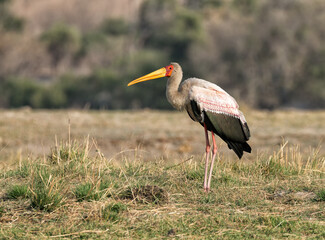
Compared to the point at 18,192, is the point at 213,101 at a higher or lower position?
higher

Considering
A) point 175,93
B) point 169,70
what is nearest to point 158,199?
point 175,93

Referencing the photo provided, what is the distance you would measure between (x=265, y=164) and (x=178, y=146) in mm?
6867

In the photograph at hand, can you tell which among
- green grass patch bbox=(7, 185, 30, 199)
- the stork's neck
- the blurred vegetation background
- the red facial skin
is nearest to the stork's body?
the stork's neck

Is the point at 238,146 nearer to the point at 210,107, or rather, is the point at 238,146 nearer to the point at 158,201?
the point at 210,107

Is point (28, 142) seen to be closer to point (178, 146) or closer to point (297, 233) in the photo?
point (178, 146)

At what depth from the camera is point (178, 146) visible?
13.2m

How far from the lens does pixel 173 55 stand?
3497 centimetres

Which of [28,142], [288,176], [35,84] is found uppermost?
[288,176]

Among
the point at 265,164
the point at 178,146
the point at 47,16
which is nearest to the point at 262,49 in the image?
the point at 178,146

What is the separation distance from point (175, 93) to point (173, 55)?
29.4 m

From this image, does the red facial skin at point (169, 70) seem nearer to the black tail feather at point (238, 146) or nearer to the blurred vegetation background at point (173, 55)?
the black tail feather at point (238, 146)

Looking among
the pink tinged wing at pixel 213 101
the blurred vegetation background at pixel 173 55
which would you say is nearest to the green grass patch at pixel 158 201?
the pink tinged wing at pixel 213 101

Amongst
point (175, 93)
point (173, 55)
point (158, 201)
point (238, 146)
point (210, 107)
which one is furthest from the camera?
point (173, 55)

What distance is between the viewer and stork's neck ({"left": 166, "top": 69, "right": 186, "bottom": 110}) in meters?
5.78
